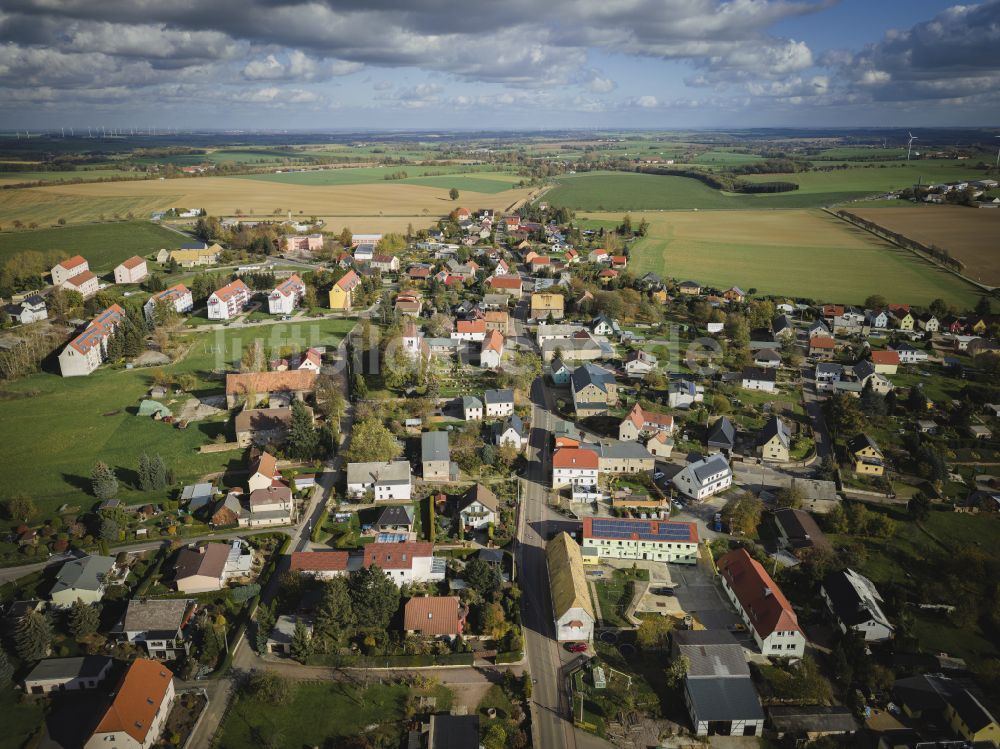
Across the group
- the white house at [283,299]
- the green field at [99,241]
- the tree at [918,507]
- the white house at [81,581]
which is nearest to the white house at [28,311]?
the green field at [99,241]

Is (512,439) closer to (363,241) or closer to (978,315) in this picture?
(978,315)

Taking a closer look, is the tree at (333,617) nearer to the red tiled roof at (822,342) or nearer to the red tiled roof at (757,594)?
the red tiled roof at (757,594)

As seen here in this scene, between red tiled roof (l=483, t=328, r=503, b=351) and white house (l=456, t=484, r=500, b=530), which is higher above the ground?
red tiled roof (l=483, t=328, r=503, b=351)

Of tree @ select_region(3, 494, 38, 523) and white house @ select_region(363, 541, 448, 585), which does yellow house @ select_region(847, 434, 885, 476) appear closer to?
white house @ select_region(363, 541, 448, 585)

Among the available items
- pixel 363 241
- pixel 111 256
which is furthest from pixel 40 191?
pixel 363 241

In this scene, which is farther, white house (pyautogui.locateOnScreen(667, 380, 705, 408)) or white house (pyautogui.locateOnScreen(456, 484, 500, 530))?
white house (pyautogui.locateOnScreen(667, 380, 705, 408))

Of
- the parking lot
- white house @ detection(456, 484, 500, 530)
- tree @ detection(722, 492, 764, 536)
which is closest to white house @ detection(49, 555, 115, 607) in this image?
white house @ detection(456, 484, 500, 530)
